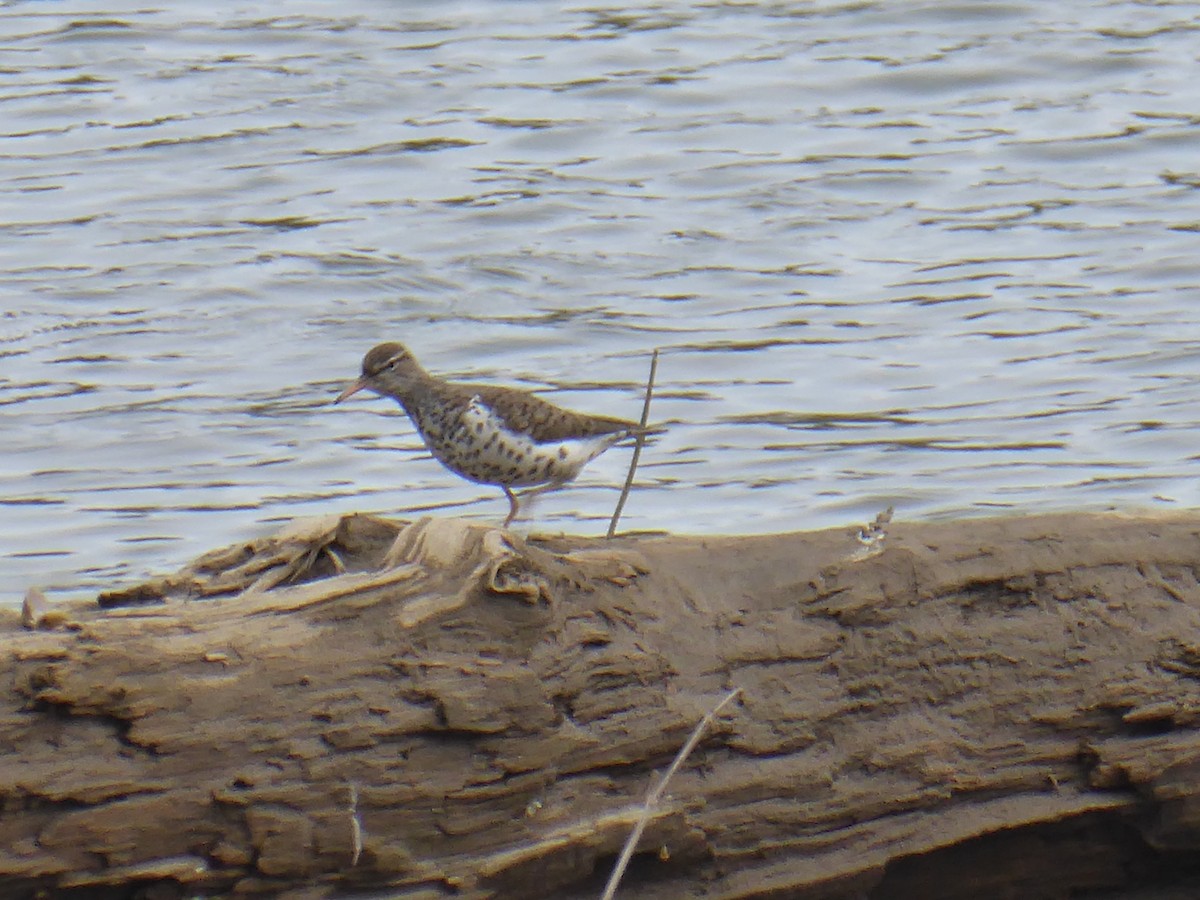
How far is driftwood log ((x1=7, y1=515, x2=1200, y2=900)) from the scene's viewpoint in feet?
12.9

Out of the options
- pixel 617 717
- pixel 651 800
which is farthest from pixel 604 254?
pixel 651 800

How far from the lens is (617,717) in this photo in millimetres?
4297

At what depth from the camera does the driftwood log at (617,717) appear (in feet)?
12.9

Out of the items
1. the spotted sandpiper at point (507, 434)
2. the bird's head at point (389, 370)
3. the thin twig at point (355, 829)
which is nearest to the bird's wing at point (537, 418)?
the spotted sandpiper at point (507, 434)

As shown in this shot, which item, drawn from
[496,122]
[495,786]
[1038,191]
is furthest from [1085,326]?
[495,786]

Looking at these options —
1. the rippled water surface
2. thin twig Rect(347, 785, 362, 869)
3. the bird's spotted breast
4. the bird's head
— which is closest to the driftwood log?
thin twig Rect(347, 785, 362, 869)

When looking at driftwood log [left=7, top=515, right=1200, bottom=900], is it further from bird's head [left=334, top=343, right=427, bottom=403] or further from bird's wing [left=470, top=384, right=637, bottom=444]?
bird's head [left=334, top=343, right=427, bottom=403]

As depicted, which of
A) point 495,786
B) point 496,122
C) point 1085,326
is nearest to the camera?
point 495,786

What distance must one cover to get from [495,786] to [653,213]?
27.2 ft

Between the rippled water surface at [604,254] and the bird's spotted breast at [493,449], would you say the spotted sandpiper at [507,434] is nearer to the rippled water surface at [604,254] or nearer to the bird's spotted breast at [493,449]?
the bird's spotted breast at [493,449]

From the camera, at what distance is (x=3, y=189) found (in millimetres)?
12492

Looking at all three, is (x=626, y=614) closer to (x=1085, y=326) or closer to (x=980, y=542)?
(x=980, y=542)

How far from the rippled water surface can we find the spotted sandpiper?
1.92 metres

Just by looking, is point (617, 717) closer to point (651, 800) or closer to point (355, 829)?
point (651, 800)
